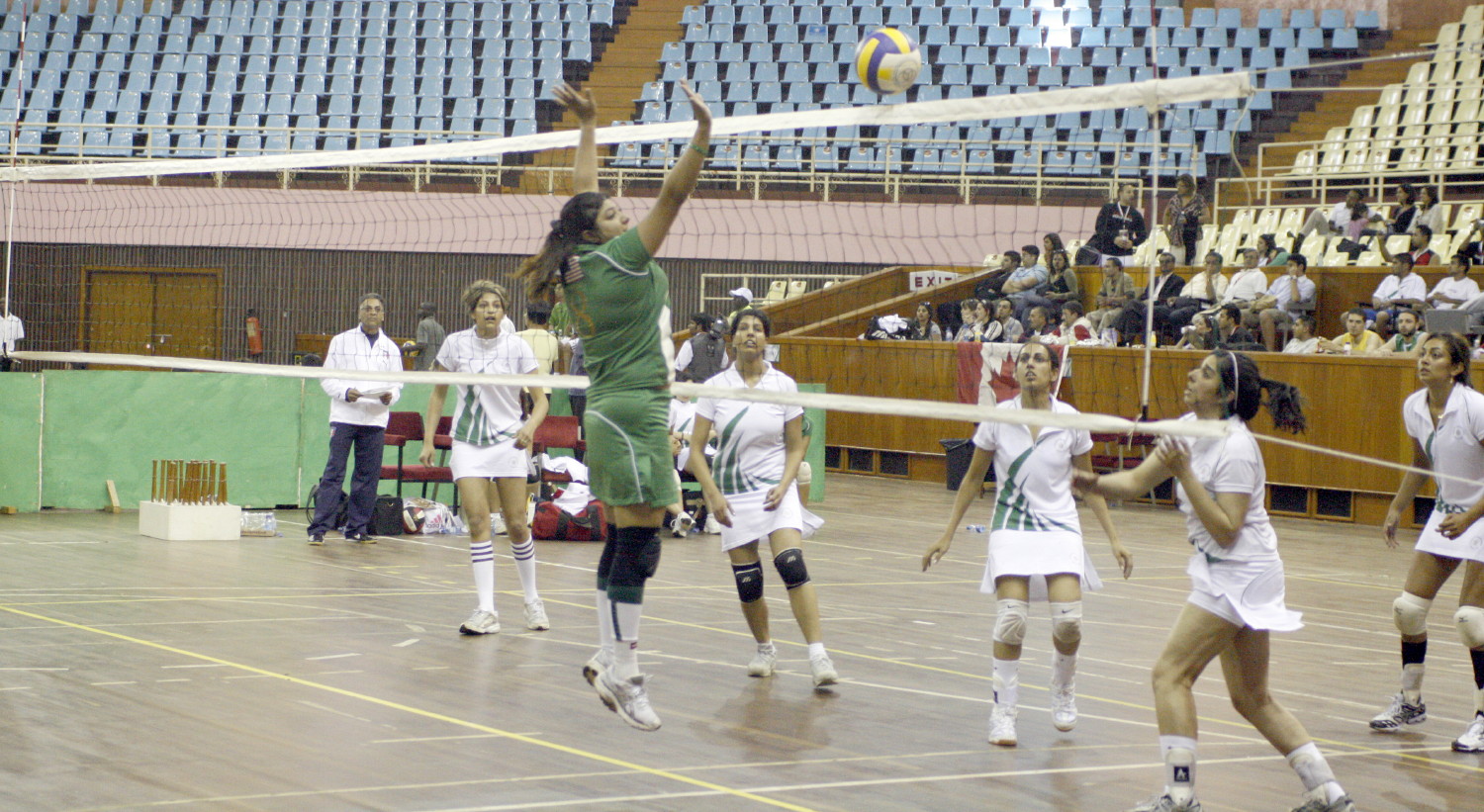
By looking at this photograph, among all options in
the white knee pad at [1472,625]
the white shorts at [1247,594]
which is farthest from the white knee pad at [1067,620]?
the white knee pad at [1472,625]

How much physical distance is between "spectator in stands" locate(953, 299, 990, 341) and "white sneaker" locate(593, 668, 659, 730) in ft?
43.8

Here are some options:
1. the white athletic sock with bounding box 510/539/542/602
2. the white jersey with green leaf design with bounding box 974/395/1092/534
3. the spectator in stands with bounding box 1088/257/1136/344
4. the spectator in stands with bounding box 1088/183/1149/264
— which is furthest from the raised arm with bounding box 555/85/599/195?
the spectator in stands with bounding box 1088/183/1149/264

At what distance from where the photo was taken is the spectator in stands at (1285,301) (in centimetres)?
1666

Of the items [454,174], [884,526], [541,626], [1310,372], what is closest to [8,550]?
[541,626]

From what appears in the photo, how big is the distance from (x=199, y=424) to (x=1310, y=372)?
10.5 m

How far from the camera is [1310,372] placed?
1570 cm

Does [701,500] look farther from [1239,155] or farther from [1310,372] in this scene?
[1239,155]

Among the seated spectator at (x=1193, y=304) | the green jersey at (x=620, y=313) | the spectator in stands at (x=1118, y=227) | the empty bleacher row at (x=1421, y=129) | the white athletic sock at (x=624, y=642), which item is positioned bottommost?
the white athletic sock at (x=624, y=642)

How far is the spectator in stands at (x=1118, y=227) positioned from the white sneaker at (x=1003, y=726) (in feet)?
41.6

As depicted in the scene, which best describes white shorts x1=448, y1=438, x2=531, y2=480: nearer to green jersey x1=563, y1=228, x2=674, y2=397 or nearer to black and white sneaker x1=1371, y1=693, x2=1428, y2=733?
green jersey x1=563, y1=228, x2=674, y2=397

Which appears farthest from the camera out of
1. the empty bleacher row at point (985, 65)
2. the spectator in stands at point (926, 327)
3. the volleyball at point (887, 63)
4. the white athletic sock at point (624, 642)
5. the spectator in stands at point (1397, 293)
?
the empty bleacher row at point (985, 65)

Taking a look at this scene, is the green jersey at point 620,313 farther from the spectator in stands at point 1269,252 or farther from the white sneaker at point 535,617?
the spectator in stands at point 1269,252

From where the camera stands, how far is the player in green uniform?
4.99m

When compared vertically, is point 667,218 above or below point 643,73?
below
